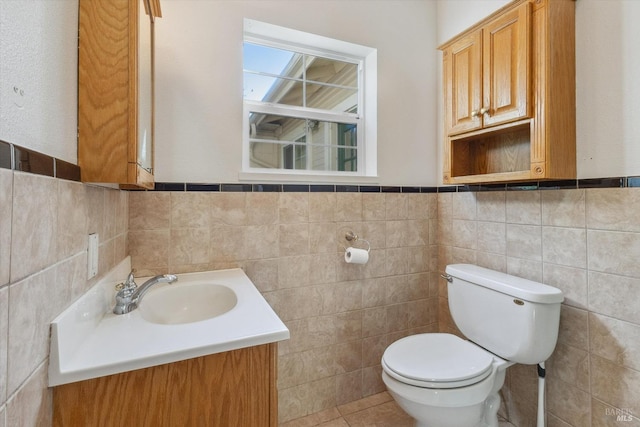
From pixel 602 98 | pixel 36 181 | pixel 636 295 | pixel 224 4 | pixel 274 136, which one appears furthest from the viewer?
pixel 274 136

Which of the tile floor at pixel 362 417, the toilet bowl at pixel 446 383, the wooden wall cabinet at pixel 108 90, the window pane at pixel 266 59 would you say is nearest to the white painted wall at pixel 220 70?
the window pane at pixel 266 59

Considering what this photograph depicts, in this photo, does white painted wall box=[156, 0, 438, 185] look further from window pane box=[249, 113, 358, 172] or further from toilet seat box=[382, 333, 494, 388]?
toilet seat box=[382, 333, 494, 388]

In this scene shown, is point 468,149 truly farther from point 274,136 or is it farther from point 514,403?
point 514,403

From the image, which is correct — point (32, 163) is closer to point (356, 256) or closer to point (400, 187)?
point (356, 256)

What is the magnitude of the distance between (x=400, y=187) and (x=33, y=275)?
1784 mm

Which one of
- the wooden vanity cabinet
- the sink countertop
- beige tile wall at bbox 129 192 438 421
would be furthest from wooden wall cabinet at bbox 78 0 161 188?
beige tile wall at bbox 129 192 438 421

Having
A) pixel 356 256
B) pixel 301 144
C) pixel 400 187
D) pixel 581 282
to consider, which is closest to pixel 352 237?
pixel 356 256

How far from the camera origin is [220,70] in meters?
1.56

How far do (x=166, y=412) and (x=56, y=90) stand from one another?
782mm

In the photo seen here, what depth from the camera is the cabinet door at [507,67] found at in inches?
53.2

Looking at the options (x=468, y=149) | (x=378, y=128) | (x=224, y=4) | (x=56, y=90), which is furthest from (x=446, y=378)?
(x=224, y=4)

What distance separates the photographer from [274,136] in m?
1.84

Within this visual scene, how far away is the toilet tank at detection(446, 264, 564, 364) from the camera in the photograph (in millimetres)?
1303

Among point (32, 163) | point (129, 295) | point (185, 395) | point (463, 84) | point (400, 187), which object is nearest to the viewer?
point (32, 163)
